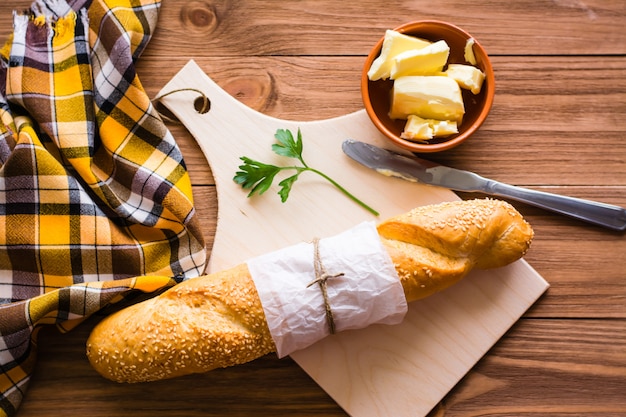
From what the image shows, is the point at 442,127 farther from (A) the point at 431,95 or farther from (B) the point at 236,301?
(B) the point at 236,301

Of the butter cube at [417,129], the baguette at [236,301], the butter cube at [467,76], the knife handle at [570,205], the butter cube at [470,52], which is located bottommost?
the baguette at [236,301]

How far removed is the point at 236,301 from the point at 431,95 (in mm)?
666

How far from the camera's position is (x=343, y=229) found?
1500 mm

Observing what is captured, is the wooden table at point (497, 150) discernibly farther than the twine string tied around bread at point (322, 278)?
Yes

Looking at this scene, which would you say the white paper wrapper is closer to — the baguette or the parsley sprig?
the baguette

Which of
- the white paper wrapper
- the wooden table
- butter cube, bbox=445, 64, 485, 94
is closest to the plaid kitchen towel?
the wooden table

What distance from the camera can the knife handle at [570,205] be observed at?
4.87 feet

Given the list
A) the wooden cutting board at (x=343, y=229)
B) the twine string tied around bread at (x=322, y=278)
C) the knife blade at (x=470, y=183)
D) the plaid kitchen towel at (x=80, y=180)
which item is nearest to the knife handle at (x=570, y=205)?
the knife blade at (x=470, y=183)

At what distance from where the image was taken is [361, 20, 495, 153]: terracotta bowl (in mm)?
1438

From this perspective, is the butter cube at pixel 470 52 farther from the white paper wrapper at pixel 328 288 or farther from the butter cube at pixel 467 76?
the white paper wrapper at pixel 328 288

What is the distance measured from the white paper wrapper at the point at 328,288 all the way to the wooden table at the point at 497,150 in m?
0.22

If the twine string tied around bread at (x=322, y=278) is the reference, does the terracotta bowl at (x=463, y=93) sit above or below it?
above

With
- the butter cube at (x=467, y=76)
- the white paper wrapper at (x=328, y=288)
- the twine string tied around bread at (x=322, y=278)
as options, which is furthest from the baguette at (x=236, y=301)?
the butter cube at (x=467, y=76)

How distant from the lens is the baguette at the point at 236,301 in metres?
1.32
